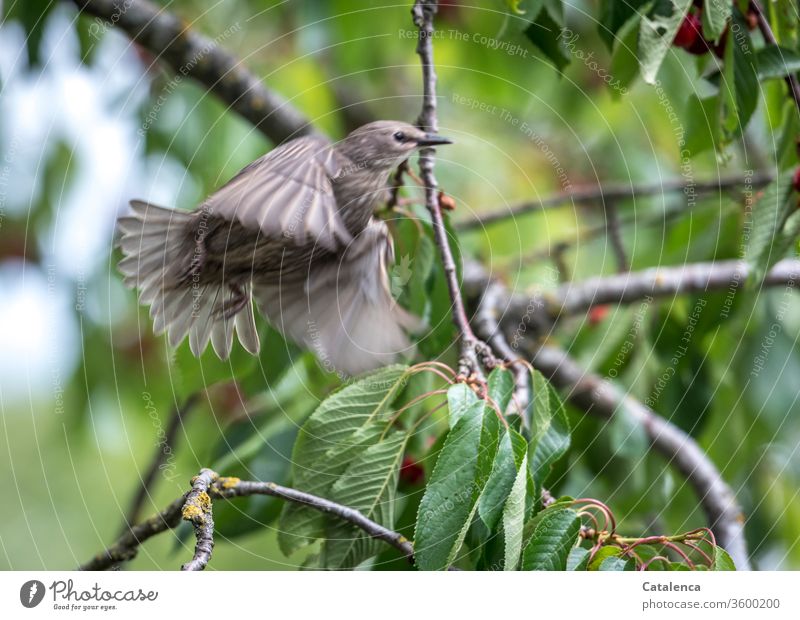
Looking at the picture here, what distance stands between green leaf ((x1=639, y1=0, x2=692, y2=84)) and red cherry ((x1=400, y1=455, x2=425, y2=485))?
0.44 m

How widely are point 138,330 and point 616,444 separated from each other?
0.75 meters

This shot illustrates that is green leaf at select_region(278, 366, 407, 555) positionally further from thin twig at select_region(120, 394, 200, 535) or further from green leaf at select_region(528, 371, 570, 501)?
thin twig at select_region(120, 394, 200, 535)

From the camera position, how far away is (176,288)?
3.15 ft

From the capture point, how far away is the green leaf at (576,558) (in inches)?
28.6

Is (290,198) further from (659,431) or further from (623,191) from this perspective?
(623,191)

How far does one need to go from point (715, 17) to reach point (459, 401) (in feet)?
1.45

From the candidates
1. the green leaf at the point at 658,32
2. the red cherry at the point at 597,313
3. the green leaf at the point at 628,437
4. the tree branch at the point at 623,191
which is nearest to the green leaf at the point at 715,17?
the green leaf at the point at 658,32

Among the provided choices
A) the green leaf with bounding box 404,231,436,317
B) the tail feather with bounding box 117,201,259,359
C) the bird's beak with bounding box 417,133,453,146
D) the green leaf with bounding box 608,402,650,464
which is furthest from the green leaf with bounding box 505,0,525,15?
the green leaf with bounding box 608,402,650,464

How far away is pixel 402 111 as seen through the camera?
175cm

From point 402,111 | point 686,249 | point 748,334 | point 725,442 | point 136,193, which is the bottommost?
point 725,442

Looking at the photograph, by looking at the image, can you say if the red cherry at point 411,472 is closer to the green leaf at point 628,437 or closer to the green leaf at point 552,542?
the green leaf at point 552,542
